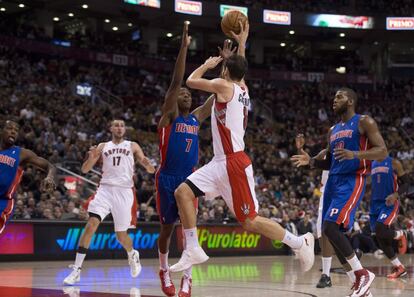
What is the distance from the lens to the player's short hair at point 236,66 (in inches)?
260

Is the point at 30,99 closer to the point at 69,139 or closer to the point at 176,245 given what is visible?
the point at 69,139

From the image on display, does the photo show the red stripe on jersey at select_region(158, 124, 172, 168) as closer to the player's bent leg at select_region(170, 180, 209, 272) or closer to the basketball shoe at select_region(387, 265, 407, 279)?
the player's bent leg at select_region(170, 180, 209, 272)

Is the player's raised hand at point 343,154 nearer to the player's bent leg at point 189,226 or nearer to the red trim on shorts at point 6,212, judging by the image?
the player's bent leg at point 189,226

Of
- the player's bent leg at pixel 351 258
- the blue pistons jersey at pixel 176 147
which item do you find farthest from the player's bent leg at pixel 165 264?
the player's bent leg at pixel 351 258

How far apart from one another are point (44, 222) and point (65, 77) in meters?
14.8

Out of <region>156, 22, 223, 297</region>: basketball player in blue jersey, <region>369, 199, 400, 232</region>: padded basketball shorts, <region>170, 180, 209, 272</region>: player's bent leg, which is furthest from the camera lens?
<region>369, 199, 400, 232</region>: padded basketball shorts

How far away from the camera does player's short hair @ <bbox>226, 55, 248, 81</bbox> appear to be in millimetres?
6598

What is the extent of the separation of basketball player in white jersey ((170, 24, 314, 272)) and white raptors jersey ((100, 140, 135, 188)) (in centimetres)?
392

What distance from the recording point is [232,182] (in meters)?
6.41

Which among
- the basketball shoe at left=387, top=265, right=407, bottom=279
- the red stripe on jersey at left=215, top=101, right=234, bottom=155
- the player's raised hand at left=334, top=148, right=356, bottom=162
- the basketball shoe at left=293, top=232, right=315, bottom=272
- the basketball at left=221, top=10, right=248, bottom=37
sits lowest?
the basketball shoe at left=387, top=265, right=407, bottom=279

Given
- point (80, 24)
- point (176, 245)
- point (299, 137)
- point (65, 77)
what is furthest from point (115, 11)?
point (299, 137)

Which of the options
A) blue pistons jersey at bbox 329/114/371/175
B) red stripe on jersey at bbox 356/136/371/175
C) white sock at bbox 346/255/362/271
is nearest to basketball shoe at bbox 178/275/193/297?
white sock at bbox 346/255/362/271

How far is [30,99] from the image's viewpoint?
22.6 meters

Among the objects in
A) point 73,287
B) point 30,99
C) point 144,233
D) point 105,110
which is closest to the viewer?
point 73,287
